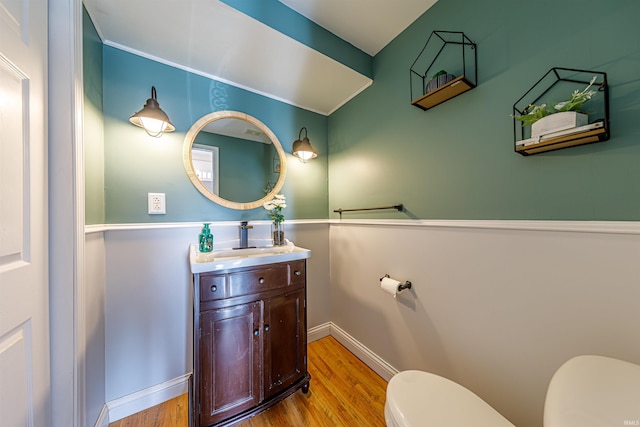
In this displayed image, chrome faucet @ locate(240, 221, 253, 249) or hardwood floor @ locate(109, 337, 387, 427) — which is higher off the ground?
chrome faucet @ locate(240, 221, 253, 249)

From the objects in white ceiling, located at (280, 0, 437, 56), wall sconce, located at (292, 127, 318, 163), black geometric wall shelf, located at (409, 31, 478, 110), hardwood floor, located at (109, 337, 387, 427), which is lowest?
hardwood floor, located at (109, 337, 387, 427)

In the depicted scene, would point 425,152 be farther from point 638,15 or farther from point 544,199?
point 638,15

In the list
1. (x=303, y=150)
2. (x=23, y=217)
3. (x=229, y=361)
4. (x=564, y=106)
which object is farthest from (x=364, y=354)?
(x=23, y=217)

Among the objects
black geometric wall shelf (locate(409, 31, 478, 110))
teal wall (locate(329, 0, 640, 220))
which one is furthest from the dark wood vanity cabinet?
black geometric wall shelf (locate(409, 31, 478, 110))

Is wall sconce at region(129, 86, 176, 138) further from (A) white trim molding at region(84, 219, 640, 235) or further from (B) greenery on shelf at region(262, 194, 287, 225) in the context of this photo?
(B) greenery on shelf at region(262, 194, 287, 225)

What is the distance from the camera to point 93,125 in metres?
1.09

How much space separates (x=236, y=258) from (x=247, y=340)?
0.45 m

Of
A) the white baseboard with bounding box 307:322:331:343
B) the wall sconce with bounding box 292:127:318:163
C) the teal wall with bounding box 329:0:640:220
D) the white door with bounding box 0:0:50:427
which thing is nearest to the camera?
the white door with bounding box 0:0:50:427

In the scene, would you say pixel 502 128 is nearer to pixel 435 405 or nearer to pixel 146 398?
pixel 435 405

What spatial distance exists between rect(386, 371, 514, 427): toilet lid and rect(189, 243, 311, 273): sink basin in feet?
2.63

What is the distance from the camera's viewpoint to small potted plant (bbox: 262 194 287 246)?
166 cm

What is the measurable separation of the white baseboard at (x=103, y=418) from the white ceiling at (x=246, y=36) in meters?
2.07

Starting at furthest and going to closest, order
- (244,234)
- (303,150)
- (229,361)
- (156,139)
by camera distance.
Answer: (303,150) → (244,234) → (156,139) → (229,361)

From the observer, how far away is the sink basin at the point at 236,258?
1075mm
